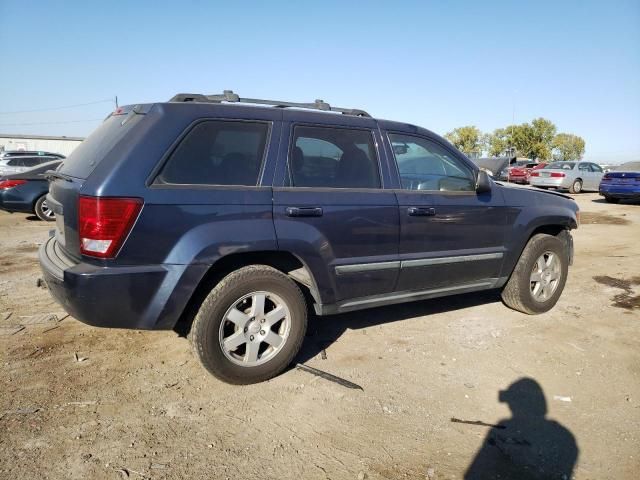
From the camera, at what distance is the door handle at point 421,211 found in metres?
3.69

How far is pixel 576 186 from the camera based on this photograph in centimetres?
2166

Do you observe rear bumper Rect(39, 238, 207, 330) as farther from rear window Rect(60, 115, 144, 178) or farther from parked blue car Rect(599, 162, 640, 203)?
parked blue car Rect(599, 162, 640, 203)

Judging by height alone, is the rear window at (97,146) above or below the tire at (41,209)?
above

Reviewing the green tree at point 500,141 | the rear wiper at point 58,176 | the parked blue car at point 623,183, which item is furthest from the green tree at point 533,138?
the rear wiper at point 58,176

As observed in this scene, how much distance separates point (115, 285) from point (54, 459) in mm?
945

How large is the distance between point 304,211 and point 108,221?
124 centimetres

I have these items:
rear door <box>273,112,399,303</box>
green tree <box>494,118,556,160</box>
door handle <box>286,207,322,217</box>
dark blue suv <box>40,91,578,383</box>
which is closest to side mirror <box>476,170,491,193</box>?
dark blue suv <box>40,91,578,383</box>

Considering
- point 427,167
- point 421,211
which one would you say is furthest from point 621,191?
point 421,211

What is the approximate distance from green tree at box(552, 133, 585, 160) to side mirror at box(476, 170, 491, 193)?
61.4m

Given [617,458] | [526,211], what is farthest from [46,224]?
[617,458]

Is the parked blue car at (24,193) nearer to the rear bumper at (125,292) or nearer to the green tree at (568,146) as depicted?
the rear bumper at (125,292)

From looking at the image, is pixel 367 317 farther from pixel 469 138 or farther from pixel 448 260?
pixel 469 138

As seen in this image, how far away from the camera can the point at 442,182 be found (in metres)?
4.07

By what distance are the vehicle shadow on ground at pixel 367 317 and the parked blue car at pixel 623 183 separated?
1299 cm
